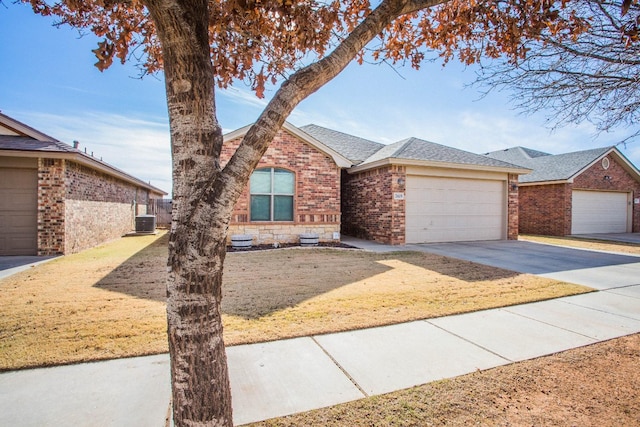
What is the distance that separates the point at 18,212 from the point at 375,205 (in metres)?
11.5

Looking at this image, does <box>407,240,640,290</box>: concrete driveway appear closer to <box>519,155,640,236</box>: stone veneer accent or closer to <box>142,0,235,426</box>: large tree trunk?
<box>519,155,640,236</box>: stone veneer accent

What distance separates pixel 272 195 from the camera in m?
11.5

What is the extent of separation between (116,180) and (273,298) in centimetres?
1320

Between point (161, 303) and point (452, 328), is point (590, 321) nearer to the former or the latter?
point (452, 328)

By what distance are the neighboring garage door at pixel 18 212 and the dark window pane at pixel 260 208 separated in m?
6.23

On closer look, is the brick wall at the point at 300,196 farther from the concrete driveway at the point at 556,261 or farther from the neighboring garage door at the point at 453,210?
the concrete driveway at the point at 556,261

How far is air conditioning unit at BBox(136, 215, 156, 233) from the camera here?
55.8 feet

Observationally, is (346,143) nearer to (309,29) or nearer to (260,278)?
(260,278)

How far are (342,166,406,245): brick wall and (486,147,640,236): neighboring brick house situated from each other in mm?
10623

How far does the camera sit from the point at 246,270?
7.50 m

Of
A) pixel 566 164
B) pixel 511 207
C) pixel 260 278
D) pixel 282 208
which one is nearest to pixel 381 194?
pixel 282 208

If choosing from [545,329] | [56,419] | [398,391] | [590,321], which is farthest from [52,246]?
[590,321]

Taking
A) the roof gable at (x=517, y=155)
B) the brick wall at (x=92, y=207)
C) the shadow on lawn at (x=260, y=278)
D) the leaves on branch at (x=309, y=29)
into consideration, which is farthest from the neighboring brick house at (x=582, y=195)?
the brick wall at (x=92, y=207)

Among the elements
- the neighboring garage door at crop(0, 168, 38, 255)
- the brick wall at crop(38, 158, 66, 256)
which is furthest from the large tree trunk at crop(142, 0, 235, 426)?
the neighboring garage door at crop(0, 168, 38, 255)
